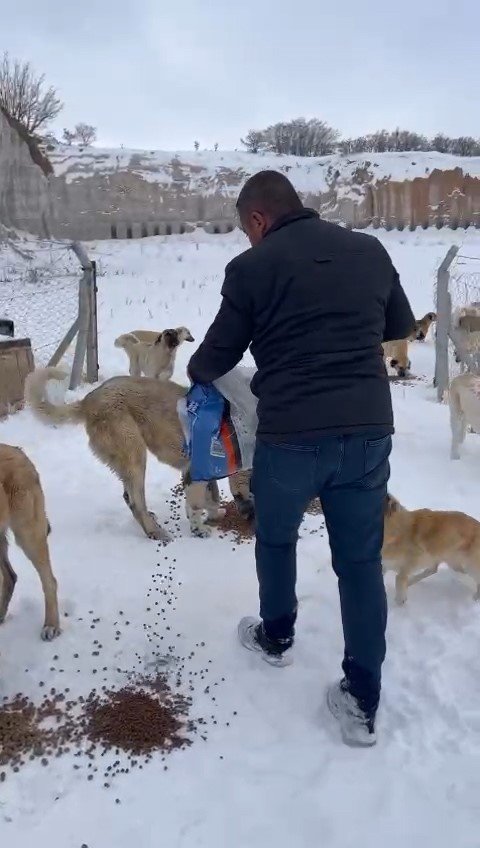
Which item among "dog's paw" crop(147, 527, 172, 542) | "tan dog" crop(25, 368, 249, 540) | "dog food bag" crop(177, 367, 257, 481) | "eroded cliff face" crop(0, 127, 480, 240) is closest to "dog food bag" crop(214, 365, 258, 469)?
"dog food bag" crop(177, 367, 257, 481)

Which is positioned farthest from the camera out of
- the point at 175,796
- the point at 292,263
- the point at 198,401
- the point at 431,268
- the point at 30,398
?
the point at 431,268

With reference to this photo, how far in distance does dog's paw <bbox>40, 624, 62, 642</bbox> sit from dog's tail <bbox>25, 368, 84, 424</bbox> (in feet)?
5.65

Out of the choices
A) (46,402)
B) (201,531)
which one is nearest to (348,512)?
(201,531)

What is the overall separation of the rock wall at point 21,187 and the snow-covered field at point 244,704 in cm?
2360

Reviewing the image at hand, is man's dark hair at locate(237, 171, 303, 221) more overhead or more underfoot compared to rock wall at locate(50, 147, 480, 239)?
more underfoot

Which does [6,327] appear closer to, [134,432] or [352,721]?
[134,432]

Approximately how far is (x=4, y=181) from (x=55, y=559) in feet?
83.0

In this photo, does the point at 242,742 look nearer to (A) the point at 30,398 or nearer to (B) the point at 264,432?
(B) the point at 264,432

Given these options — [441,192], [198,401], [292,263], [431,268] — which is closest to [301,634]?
[198,401]

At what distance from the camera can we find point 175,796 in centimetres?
230

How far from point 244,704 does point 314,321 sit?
1.78 meters

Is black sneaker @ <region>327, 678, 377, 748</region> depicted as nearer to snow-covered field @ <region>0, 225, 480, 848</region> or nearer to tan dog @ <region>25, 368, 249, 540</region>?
snow-covered field @ <region>0, 225, 480, 848</region>

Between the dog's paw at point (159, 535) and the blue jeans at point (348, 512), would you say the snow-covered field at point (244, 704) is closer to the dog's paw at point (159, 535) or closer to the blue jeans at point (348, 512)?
the dog's paw at point (159, 535)

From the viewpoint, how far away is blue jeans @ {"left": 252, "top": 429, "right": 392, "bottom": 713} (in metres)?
2.31
